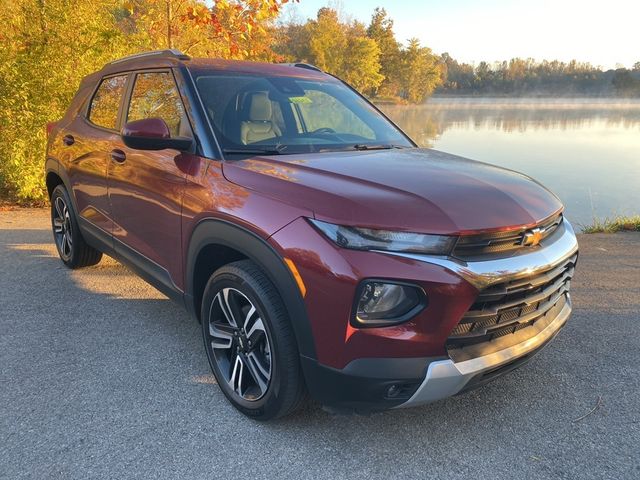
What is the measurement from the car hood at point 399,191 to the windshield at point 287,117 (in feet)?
0.91

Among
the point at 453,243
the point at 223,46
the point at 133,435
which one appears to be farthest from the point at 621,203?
the point at 133,435

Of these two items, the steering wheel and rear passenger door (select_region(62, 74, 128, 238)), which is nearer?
the steering wheel

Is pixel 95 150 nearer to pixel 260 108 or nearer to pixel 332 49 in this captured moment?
pixel 260 108

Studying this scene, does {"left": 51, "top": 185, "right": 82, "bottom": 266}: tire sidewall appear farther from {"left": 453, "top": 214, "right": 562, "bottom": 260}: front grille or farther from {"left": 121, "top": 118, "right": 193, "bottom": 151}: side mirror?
{"left": 453, "top": 214, "right": 562, "bottom": 260}: front grille

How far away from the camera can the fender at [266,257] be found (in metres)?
2.16

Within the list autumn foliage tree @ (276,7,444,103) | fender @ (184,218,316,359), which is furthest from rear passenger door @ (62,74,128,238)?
autumn foliage tree @ (276,7,444,103)

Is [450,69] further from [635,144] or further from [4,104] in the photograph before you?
[4,104]

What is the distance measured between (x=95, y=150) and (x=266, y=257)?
239 centimetres

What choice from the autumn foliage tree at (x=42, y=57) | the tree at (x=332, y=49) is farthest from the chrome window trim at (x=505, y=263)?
the tree at (x=332, y=49)

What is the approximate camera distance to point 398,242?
6.65ft

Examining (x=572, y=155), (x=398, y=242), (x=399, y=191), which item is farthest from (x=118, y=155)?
(x=572, y=155)

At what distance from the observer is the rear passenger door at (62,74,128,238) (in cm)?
382

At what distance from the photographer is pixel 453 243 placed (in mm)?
2033

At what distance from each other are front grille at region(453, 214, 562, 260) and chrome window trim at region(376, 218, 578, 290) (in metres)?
0.04
